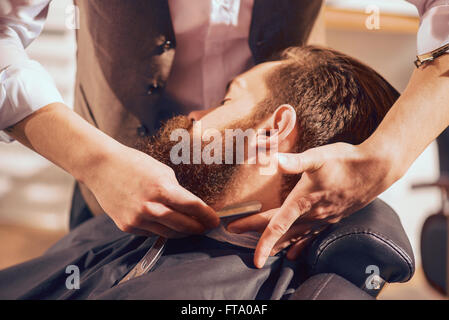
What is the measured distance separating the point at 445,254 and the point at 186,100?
616 mm

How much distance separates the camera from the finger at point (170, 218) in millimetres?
491

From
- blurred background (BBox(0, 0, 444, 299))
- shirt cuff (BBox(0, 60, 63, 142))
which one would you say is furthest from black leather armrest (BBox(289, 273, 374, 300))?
shirt cuff (BBox(0, 60, 63, 142))

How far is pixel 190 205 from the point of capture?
1.66ft

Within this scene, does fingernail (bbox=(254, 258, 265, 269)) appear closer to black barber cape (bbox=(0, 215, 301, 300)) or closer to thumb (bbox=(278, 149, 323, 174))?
black barber cape (bbox=(0, 215, 301, 300))

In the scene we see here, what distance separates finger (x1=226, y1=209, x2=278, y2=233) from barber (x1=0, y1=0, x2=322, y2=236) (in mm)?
36

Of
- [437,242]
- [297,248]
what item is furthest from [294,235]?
[437,242]

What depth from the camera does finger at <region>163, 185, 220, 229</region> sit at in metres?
0.49

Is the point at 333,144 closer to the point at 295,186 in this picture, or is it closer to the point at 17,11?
the point at 295,186

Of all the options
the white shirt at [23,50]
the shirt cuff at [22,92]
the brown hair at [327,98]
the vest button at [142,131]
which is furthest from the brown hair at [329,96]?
Result: the shirt cuff at [22,92]

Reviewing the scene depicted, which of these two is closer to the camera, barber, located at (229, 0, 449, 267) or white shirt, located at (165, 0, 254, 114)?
barber, located at (229, 0, 449, 267)

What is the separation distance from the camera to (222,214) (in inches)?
21.5

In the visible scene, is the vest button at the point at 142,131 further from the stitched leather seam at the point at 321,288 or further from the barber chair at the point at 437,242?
the barber chair at the point at 437,242

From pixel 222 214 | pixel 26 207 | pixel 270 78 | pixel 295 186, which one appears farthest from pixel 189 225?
pixel 26 207

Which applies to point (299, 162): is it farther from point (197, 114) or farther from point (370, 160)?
point (197, 114)
